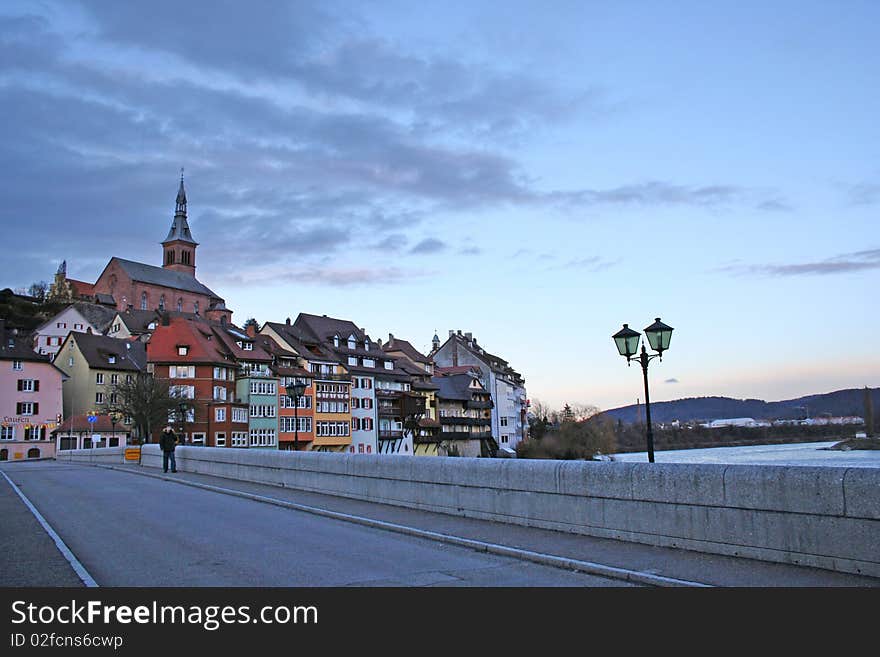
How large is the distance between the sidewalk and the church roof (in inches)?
5523

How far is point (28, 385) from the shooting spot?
80.2 metres

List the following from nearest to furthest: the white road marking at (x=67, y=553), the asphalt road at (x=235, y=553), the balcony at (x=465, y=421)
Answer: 1. the white road marking at (x=67, y=553)
2. the asphalt road at (x=235, y=553)
3. the balcony at (x=465, y=421)

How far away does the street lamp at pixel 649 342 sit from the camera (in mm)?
17353

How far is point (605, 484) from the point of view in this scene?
1183 centimetres

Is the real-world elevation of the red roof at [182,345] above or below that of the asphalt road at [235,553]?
above

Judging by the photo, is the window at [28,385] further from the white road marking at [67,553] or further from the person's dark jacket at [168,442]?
the white road marking at [67,553]

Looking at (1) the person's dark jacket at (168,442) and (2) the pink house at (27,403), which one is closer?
(1) the person's dark jacket at (168,442)

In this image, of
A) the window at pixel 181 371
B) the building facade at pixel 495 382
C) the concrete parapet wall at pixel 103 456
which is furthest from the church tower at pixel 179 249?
the concrete parapet wall at pixel 103 456

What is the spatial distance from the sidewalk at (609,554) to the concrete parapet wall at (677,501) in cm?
19

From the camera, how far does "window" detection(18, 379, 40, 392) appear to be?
7969 cm

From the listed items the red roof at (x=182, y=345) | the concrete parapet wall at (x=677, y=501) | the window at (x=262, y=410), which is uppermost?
the red roof at (x=182, y=345)

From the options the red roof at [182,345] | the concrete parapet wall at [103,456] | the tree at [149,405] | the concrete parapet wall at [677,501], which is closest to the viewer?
the concrete parapet wall at [677,501]

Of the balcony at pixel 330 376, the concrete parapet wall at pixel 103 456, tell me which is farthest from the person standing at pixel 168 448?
the balcony at pixel 330 376
